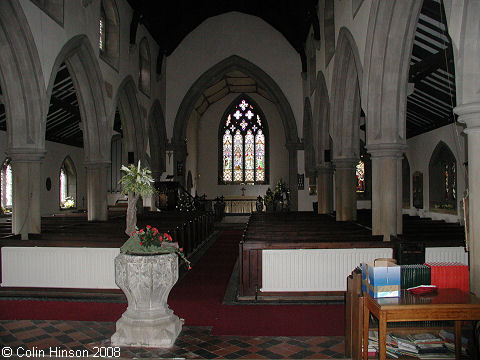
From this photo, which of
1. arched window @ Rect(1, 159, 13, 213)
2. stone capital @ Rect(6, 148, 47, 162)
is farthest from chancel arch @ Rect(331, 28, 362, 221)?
arched window @ Rect(1, 159, 13, 213)

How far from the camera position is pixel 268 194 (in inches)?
805

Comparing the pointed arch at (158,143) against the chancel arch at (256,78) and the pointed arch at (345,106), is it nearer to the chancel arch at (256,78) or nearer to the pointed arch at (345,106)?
the chancel arch at (256,78)

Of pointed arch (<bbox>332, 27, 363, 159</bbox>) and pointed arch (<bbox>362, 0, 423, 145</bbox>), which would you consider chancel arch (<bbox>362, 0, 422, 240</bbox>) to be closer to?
pointed arch (<bbox>362, 0, 423, 145</bbox>)

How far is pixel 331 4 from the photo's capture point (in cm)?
1127

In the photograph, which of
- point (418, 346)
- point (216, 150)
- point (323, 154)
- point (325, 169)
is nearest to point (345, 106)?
point (323, 154)

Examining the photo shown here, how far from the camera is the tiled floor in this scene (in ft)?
14.3

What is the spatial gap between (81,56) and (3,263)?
5.30 m

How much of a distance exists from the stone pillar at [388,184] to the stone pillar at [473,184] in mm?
2876

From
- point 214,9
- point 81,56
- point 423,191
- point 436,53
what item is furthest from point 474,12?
point 214,9

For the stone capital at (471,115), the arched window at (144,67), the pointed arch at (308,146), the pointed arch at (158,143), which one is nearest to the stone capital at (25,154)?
the stone capital at (471,115)

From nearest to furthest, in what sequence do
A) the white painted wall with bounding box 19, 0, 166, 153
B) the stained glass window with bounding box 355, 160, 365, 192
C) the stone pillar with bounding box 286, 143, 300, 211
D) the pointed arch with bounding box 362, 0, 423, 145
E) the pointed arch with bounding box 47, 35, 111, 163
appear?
the pointed arch with bounding box 362, 0, 423, 145 → the white painted wall with bounding box 19, 0, 166, 153 → the pointed arch with bounding box 47, 35, 111, 163 → the stone pillar with bounding box 286, 143, 300, 211 → the stained glass window with bounding box 355, 160, 365, 192

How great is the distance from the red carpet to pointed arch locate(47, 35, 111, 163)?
5.61 m

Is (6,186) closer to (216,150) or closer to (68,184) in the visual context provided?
(68,184)

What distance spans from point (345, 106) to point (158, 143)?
29.3 feet
